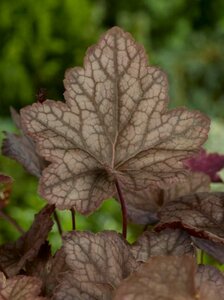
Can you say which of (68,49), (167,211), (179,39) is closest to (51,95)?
(68,49)

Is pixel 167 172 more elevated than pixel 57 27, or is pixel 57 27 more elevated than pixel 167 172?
pixel 57 27

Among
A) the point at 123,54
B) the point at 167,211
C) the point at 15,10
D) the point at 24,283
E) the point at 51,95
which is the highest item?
the point at 15,10

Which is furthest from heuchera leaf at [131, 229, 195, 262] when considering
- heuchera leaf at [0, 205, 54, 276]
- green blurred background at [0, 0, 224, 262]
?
green blurred background at [0, 0, 224, 262]

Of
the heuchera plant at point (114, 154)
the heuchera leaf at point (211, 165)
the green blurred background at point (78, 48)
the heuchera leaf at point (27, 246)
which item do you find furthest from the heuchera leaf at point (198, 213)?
the green blurred background at point (78, 48)

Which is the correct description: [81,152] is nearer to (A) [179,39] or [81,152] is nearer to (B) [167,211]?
(B) [167,211]

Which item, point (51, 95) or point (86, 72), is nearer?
→ point (86, 72)

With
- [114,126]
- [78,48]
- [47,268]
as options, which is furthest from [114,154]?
[78,48]

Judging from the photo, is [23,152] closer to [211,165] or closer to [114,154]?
[114,154]

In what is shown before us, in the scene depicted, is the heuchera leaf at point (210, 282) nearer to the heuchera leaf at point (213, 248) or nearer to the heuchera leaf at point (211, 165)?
the heuchera leaf at point (213, 248)
